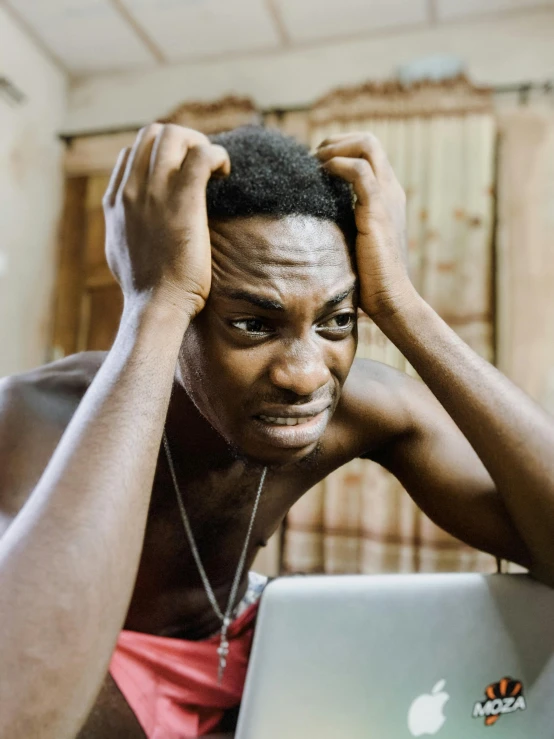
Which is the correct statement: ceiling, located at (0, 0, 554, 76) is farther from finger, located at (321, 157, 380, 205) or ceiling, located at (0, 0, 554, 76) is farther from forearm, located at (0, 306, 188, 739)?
forearm, located at (0, 306, 188, 739)

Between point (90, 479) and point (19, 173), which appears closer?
point (90, 479)

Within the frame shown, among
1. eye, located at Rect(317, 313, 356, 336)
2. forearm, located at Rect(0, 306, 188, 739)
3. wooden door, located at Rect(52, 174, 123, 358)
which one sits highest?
wooden door, located at Rect(52, 174, 123, 358)

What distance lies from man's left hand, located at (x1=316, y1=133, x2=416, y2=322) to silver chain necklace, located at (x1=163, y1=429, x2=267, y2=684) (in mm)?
356

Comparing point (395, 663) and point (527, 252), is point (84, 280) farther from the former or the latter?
point (395, 663)

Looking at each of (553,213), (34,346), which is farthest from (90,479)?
(34,346)

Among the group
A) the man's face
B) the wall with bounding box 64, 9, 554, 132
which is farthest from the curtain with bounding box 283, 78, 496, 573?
the man's face

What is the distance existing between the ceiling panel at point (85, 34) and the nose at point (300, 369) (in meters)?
2.56

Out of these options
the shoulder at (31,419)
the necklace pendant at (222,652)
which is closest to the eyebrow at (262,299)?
the shoulder at (31,419)

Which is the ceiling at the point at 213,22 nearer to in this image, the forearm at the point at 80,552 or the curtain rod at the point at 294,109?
the curtain rod at the point at 294,109

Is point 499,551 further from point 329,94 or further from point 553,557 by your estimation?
point 329,94

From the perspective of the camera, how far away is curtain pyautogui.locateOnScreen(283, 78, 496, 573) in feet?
8.06

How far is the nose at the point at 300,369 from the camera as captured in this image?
0.77m

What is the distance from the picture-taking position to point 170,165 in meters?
0.84

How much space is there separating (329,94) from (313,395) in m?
2.35
